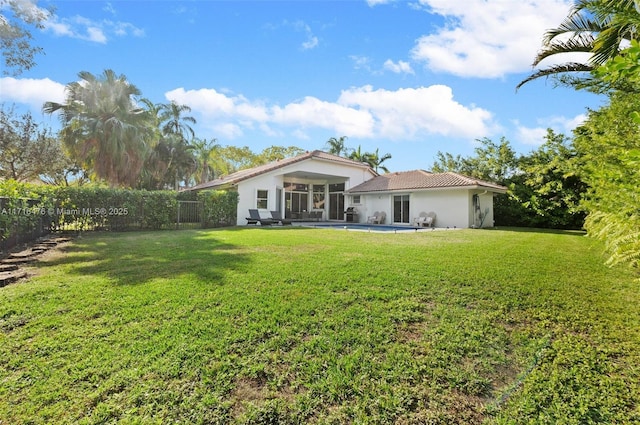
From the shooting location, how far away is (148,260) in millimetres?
7871

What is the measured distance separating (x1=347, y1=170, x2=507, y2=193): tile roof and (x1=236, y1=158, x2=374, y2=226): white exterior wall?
1132mm

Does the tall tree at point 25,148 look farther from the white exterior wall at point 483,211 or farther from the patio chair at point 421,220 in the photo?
the white exterior wall at point 483,211

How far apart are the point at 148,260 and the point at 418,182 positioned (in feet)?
64.1

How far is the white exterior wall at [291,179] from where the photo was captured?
70.5ft

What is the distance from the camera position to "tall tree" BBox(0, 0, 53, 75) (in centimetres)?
1426

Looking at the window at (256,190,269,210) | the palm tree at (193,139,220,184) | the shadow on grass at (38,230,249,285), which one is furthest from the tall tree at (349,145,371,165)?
the shadow on grass at (38,230,249,285)

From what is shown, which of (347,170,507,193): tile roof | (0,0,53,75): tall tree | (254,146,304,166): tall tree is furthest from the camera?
(254,146,304,166): tall tree

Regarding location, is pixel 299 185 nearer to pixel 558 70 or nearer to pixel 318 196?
pixel 318 196

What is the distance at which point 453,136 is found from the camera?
26891mm

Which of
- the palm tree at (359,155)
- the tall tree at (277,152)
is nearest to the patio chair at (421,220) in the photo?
the palm tree at (359,155)

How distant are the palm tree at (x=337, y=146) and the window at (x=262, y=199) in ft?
70.8

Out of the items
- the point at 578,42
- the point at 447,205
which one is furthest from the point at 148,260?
the point at 447,205

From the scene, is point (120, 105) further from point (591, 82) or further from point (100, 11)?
point (591, 82)

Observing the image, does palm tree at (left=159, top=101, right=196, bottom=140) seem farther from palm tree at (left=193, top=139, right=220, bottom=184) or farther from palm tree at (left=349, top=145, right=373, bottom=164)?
palm tree at (left=349, top=145, right=373, bottom=164)
